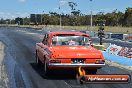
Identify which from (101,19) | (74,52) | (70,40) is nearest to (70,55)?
(74,52)

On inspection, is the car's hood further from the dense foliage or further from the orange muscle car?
the dense foliage

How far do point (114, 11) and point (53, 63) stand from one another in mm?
131787

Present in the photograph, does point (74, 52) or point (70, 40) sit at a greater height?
point (70, 40)

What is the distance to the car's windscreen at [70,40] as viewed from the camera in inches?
519

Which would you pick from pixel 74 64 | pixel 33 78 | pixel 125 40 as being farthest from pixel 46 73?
pixel 125 40

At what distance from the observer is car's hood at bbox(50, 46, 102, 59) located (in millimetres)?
12086

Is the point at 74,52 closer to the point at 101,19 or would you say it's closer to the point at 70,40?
the point at 70,40

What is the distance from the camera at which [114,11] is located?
142 metres

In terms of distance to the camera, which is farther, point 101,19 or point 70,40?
point 101,19

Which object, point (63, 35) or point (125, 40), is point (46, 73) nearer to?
point (63, 35)

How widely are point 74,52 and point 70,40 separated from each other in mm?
1149

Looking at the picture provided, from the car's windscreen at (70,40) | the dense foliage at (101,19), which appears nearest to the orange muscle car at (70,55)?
the car's windscreen at (70,40)

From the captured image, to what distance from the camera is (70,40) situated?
13.3 metres

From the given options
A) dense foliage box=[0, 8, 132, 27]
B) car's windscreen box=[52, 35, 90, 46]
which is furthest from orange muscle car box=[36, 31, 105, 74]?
dense foliage box=[0, 8, 132, 27]
